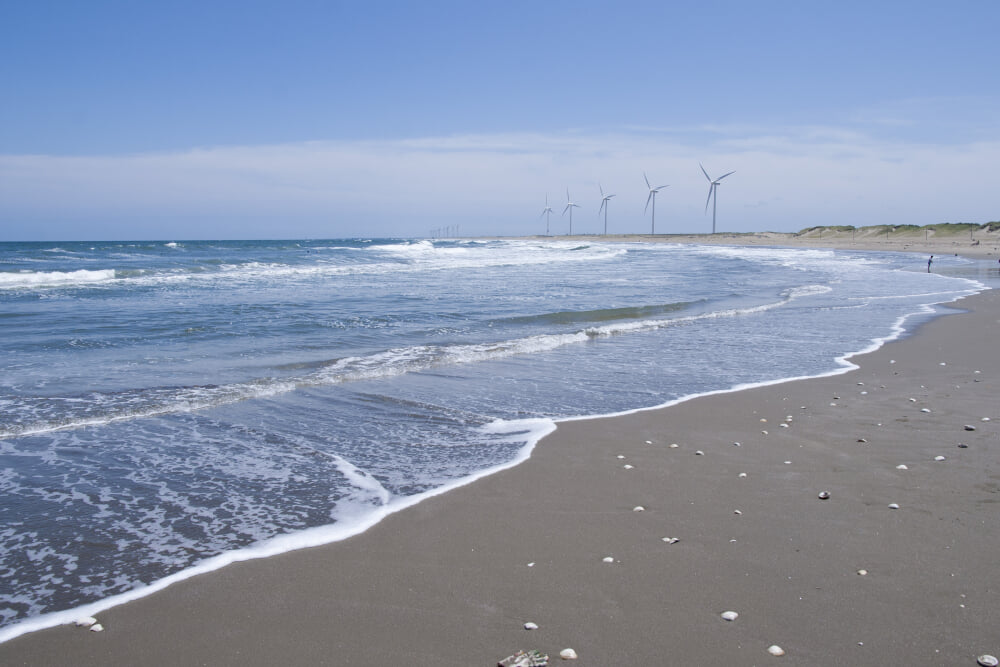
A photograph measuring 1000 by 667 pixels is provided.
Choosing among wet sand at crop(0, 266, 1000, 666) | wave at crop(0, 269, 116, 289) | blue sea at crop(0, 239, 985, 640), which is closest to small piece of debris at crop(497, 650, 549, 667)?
wet sand at crop(0, 266, 1000, 666)

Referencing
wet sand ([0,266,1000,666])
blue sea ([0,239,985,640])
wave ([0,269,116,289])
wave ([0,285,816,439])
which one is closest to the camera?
wet sand ([0,266,1000,666])

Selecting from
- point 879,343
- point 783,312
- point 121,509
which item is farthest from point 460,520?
point 783,312

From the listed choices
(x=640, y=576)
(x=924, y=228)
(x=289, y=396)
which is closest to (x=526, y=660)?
(x=640, y=576)

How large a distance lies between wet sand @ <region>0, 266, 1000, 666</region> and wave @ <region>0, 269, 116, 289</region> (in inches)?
1109

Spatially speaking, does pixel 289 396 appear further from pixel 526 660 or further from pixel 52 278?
pixel 52 278

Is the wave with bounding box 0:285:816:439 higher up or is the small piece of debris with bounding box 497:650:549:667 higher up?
the wave with bounding box 0:285:816:439

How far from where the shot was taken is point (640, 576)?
3.84m

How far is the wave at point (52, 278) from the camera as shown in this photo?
2725cm

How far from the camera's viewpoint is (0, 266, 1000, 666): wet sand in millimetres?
3197

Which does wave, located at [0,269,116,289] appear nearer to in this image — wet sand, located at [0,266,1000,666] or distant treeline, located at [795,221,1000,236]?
wet sand, located at [0,266,1000,666]

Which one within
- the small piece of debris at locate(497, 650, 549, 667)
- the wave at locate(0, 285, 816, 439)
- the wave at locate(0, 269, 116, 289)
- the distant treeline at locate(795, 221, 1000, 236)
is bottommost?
the small piece of debris at locate(497, 650, 549, 667)

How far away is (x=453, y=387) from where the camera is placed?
30.7 feet

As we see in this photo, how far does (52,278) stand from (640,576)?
3325 centimetres

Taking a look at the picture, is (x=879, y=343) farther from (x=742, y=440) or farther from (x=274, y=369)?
(x=274, y=369)
